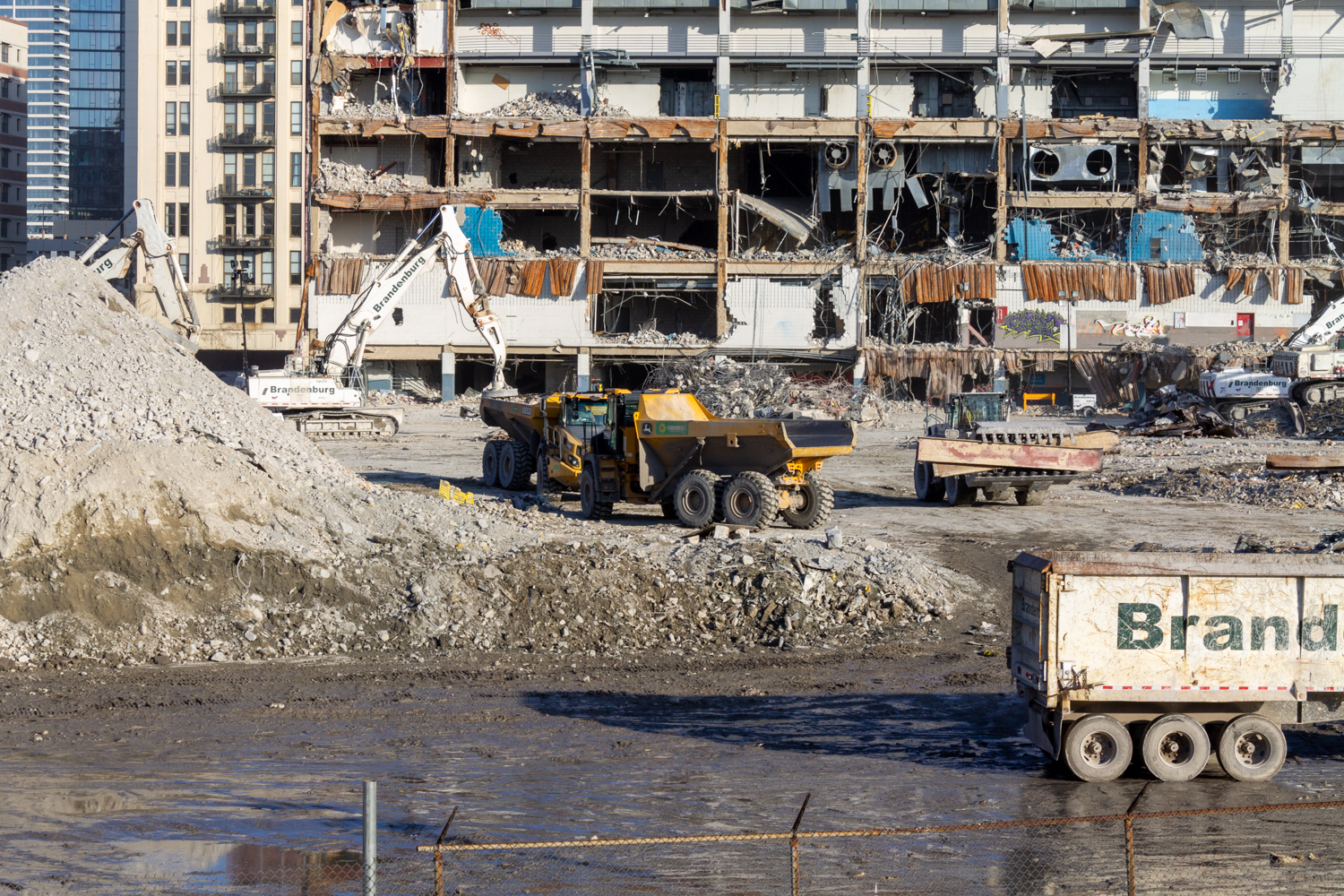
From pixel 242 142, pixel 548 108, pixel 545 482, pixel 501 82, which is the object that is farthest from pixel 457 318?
pixel 242 142

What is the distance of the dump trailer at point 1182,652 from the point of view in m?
9.62

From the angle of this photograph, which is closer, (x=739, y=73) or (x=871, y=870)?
(x=871, y=870)

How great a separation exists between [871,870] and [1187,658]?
3089 mm

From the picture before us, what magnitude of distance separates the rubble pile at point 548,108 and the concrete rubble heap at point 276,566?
1727 inches

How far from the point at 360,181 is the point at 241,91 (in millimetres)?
35684

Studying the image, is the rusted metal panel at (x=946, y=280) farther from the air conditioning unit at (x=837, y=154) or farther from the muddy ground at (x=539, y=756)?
the muddy ground at (x=539, y=756)

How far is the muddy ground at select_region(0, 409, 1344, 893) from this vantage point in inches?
345

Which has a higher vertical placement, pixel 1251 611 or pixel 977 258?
pixel 977 258

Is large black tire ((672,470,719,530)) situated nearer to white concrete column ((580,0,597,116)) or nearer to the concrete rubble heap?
the concrete rubble heap

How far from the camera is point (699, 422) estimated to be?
20938 millimetres

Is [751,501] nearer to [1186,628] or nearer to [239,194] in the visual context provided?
[1186,628]

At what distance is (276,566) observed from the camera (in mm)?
14961

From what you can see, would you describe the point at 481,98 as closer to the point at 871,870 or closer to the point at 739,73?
the point at 739,73

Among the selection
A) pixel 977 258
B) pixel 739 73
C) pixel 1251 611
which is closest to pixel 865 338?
pixel 977 258
